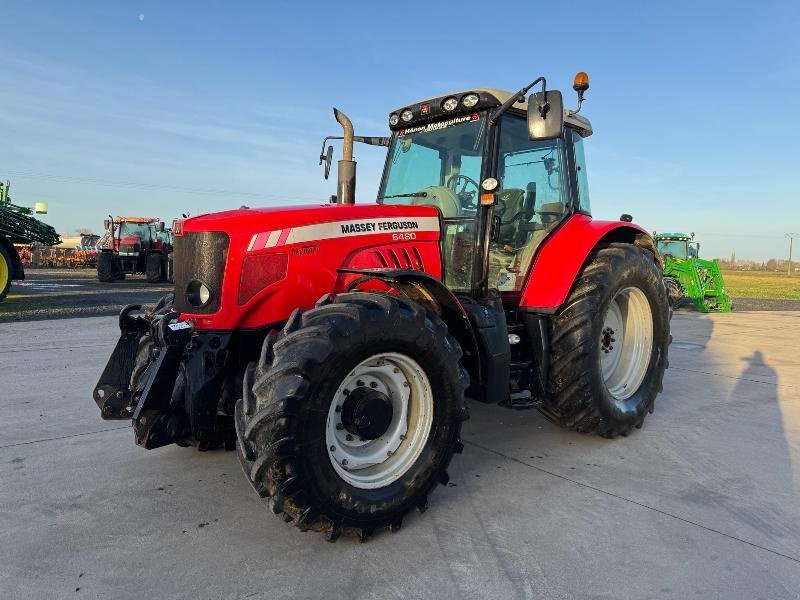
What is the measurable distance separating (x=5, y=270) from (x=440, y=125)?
10.5 m

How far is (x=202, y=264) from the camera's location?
→ 114 inches

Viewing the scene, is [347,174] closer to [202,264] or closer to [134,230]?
[202,264]

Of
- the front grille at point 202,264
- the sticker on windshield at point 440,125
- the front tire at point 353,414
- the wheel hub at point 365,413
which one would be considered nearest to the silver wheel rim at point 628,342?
the sticker on windshield at point 440,125

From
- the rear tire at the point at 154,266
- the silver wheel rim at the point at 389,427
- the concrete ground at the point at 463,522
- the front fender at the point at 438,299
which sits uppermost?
the rear tire at the point at 154,266

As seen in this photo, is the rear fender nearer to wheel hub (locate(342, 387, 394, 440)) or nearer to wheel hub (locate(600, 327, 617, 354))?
wheel hub (locate(600, 327, 617, 354))

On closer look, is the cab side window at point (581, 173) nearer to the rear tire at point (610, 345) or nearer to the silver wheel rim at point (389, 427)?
the rear tire at point (610, 345)

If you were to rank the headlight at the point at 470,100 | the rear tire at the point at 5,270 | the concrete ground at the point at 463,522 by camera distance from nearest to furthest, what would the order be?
the concrete ground at the point at 463,522
the headlight at the point at 470,100
the rear tire at the point at 5,270

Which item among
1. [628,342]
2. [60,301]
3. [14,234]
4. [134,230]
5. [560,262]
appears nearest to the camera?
[560,262]

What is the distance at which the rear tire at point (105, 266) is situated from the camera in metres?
18.9

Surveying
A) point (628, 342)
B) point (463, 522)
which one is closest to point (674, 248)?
point (628, 342)

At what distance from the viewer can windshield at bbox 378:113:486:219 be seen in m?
3.86

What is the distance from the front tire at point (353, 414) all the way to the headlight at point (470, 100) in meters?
1.67

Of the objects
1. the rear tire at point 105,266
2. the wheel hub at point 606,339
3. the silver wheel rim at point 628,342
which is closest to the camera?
the wheel hub at point 606,339

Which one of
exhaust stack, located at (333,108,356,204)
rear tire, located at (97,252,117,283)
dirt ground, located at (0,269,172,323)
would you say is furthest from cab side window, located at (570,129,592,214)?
rear tire, located at (97,252,117,283)
